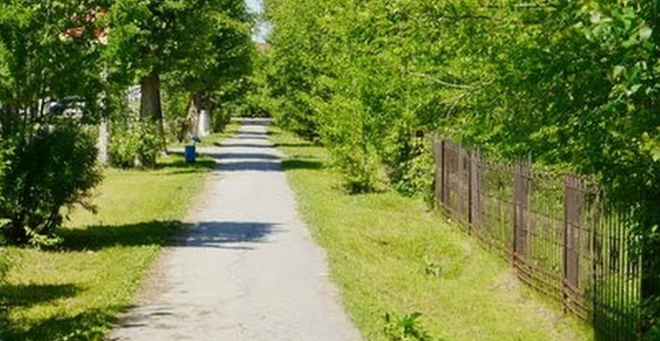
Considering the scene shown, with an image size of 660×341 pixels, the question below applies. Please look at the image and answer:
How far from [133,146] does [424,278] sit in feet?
72.0

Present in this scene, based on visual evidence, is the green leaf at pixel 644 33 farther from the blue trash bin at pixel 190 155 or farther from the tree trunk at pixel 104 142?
the blue trash bin at pixel 190 155

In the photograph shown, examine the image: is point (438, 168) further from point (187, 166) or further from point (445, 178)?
point (187, 166)

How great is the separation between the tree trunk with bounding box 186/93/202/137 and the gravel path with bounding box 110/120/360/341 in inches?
1365

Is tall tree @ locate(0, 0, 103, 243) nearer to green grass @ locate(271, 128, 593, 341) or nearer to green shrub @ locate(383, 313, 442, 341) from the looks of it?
green grass @ locate(271, 128, 593, 341)

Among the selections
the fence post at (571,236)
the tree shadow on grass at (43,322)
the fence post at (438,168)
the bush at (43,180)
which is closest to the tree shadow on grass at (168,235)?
the bush at (43,180)

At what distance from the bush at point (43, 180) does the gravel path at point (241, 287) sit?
184cm

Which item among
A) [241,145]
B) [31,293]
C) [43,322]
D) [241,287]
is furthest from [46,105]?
[241,145]

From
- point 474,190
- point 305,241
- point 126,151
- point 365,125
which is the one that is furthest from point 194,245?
point 126,151

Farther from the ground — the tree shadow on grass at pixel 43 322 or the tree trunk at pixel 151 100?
the tree trunk at pixel 151 100

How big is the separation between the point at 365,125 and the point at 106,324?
53.9ft

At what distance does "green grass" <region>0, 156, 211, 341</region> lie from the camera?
34.4 feet

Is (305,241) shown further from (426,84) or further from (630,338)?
(630,338)

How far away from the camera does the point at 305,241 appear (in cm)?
1728

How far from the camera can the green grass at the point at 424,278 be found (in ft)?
37.3
